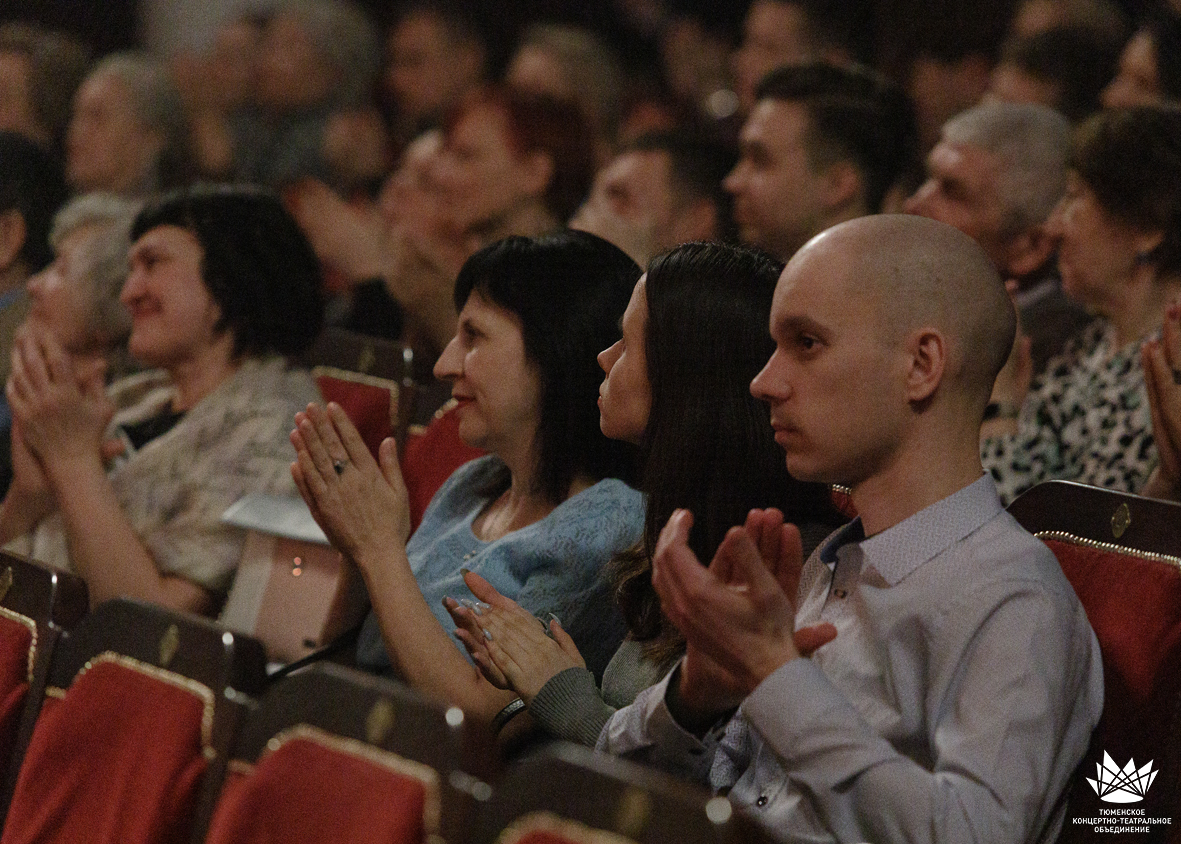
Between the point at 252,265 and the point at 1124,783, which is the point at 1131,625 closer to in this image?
the point at 1124,783

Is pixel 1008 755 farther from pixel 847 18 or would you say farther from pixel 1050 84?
pixel 847 18

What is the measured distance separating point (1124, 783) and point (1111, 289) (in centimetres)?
137

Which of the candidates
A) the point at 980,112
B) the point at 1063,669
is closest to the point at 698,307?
the point at 1063,669

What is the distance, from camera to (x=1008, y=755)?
116cm

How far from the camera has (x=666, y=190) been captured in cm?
385

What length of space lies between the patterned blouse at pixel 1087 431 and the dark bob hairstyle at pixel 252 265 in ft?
4.51

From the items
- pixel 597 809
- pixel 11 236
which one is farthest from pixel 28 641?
pixel 11 236

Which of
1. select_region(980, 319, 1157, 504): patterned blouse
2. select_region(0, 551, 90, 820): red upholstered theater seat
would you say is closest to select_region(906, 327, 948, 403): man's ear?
select_region(0, 551, 90, 820): red upholstered theater seat

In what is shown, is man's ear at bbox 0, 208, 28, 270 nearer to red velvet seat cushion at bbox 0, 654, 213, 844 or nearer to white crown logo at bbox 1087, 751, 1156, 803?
red velvet seat cushion at bbox 0, 654, 213, 844

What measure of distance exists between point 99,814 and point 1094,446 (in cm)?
185

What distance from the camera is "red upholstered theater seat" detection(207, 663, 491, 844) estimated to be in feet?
3.75

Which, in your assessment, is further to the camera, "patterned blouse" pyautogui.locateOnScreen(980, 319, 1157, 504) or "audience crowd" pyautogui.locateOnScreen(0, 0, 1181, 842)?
"patterned blouse" pyautogui.locateOnScreen(980, 319, 1157, 504)

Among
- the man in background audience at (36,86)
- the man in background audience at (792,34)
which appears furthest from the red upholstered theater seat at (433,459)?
the man in background audience at (36,86)

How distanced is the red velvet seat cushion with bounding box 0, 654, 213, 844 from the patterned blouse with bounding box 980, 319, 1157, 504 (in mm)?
1583
